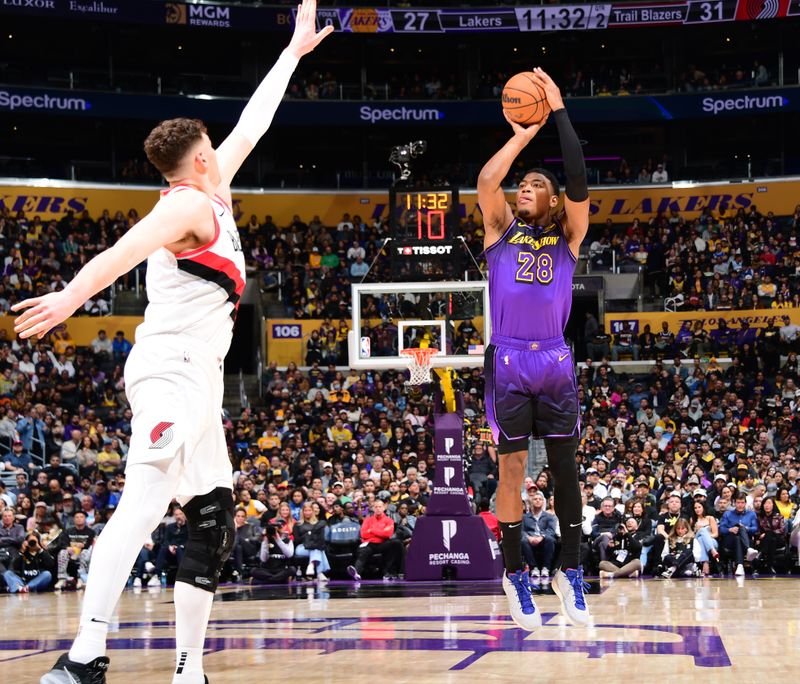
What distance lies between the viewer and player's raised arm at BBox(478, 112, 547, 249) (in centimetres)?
638

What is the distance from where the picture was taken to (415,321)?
55.1 feet

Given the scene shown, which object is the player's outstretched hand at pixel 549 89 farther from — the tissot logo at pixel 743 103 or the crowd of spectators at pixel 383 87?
the crowd of spectators at pixel 383 87

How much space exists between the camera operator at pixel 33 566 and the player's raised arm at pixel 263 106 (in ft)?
39.1

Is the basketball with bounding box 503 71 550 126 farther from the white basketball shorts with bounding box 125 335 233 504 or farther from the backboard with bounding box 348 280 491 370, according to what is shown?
the backboard with bounding box 348 280 491 370

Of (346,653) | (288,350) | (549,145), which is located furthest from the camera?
(549,145)

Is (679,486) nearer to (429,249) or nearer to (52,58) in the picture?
(429,249)

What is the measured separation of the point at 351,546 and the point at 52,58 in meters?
23.0

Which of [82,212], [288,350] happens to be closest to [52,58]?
[82,212]

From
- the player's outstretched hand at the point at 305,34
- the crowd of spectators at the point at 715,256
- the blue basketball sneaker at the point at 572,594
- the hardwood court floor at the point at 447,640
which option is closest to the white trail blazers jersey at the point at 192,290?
the player's outstretched hand at the point at 305,34

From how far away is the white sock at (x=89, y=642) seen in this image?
4016mm

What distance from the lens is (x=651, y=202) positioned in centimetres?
3262

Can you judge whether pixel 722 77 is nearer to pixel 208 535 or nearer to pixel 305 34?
pixel 305 34

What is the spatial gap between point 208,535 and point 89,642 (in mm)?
789

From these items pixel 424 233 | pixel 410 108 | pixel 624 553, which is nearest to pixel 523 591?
pixel 624 553
